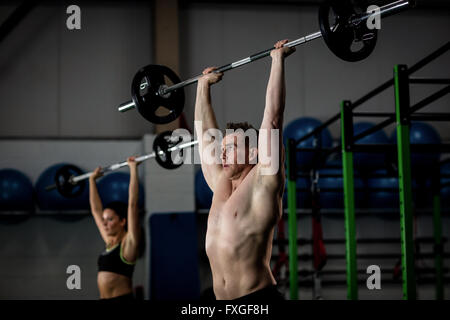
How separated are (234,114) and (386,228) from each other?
7.60 ft

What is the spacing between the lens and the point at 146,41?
671 cm

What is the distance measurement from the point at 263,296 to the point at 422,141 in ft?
13.3

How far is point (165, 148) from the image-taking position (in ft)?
12.4

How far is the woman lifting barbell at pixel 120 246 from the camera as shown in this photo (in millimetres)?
3832

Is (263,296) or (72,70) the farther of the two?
(72,70)

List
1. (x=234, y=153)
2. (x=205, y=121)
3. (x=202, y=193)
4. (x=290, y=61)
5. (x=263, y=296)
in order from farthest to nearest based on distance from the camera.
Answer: (x=290, y=61) < (x=202, y=193) < (x=205, y=121) < (x=234, y=153) < (x=263, y=296)

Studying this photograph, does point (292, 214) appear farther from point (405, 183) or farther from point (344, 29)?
point (344, 29)

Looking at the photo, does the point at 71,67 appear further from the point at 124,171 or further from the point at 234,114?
the point at 234,114

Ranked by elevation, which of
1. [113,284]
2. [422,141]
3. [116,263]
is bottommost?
[113,284]

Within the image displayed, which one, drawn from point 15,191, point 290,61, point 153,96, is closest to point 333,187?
point 290,61

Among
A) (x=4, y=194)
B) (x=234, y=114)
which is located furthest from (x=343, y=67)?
(x=4, y=194)

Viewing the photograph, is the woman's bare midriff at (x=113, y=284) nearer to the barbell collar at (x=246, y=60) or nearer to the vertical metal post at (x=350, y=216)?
the vertical metal post at (x=350, y=216)

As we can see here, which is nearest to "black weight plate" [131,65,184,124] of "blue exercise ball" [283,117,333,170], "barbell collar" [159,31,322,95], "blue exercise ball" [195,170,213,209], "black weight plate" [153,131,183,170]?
"barbell collar" [159,31,322,95]

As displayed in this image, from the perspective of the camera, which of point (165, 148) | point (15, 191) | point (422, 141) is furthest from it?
point (15, 191)
